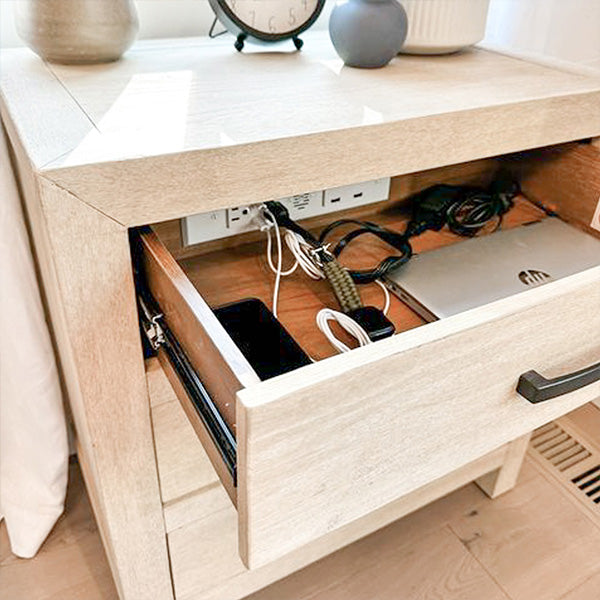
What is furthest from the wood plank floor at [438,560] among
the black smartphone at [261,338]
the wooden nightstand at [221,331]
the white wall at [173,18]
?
the white wall at [173,18]

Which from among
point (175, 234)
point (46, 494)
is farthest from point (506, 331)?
point (46, 494)

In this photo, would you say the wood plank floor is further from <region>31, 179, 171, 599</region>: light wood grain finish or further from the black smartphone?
the black smartphone

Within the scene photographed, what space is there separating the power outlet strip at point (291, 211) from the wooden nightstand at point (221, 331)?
4cm

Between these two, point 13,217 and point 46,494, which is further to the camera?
point 46,494

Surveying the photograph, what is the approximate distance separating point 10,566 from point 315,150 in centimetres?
80

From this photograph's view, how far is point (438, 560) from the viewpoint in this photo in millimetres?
976

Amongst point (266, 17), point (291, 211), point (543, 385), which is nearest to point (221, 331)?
point (543, 385)

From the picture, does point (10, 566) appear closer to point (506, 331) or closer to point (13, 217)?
point (13, 217)

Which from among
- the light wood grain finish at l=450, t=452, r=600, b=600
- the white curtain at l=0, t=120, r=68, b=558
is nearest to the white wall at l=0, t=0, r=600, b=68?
the white curtain at l=0, t=120, r=68, b=558

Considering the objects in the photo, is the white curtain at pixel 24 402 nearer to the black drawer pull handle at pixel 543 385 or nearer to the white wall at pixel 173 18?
the white wall at pixel 173 18

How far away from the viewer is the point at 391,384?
423mm

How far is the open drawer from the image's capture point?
15.6 inches

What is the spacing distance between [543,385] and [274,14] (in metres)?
0.53

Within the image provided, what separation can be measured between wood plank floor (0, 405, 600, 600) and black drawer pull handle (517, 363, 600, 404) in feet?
1.75
